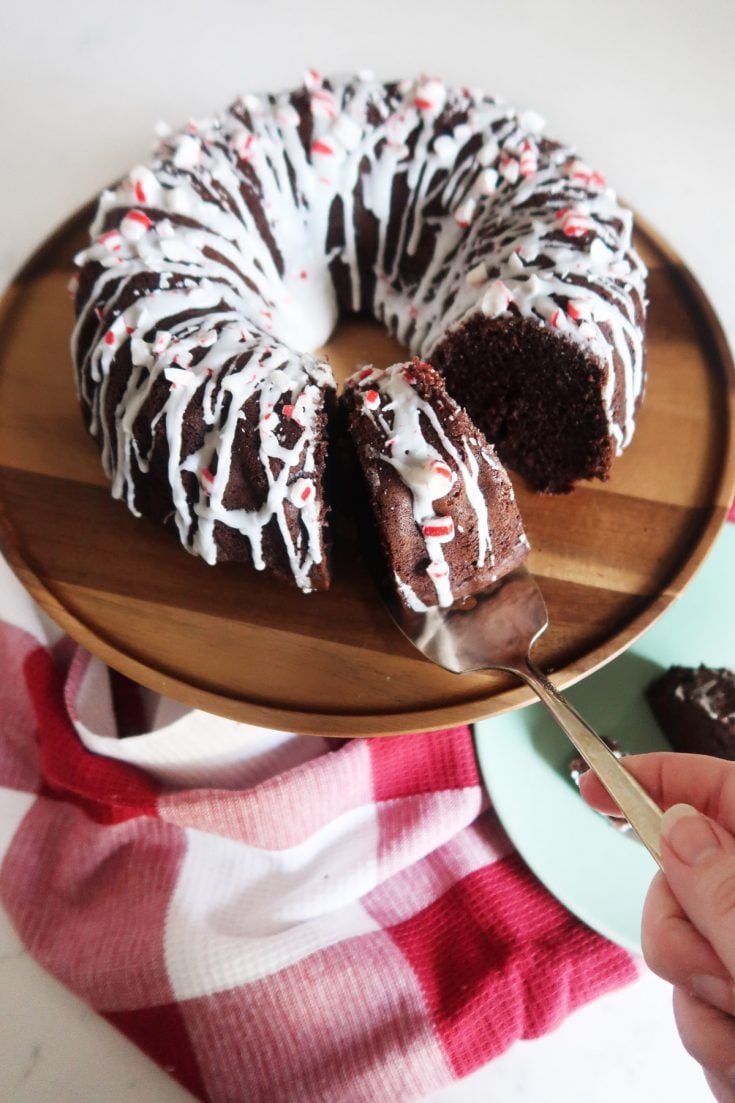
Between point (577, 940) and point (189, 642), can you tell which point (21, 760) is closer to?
point (189, 642)

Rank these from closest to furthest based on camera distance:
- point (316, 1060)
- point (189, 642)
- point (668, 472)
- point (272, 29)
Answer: point (316, 1060) < point (189, 642) < point (668, 472) < point (272, 29)

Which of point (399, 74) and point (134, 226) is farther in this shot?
point (399, 74)

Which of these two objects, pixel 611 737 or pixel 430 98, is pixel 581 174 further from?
pixel 611 737

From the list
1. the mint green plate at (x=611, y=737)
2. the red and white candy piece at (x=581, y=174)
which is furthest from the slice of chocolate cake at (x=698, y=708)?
the red and white candy piece at (x=581, y=174)

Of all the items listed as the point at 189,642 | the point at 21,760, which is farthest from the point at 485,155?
the point at 21,760

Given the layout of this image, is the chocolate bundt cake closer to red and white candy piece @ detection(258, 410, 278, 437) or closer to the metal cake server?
red and white candy piece @ detection(258, 410, 278, 437)

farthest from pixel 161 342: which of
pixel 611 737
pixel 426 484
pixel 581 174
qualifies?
pixel 611 737
